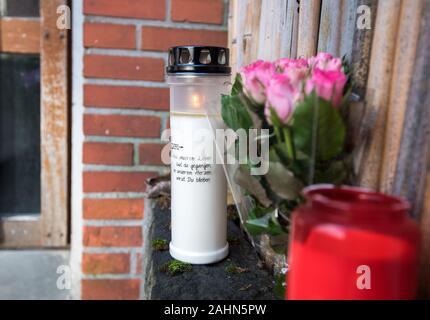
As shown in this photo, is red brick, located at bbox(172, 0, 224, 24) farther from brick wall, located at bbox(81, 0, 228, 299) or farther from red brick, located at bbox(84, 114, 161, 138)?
red brick, located at bbox(84, 114, 161, 138)

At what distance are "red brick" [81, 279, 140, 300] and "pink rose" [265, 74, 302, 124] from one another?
37.9 inches

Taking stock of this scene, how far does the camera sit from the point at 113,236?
4.15 feet

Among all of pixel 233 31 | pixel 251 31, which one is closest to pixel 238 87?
pixel 251 31

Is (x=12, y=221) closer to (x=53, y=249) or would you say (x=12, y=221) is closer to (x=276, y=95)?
(x=53, y=249)

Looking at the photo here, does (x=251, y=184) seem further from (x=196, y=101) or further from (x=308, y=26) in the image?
→ (x=308, y=26)

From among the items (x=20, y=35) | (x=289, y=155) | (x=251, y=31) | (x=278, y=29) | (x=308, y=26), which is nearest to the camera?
(x=289, y=155)

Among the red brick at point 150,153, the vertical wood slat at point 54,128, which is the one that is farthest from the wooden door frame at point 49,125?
the red brick at point 150,153

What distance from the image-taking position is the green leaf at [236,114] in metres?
0.56

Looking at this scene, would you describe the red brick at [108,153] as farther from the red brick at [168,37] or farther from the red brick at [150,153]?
the red brick at [168,37]

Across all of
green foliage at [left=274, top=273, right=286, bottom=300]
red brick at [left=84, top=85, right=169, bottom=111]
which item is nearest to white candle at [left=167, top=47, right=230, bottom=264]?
green foliage at [left=274, top=273, right=286, bottom=300]

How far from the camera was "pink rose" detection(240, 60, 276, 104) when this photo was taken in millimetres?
521

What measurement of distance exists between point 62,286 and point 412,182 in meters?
1.13

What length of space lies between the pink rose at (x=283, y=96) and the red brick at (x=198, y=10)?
0.77 metres

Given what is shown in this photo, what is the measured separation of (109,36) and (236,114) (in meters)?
0.74
